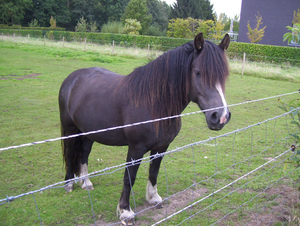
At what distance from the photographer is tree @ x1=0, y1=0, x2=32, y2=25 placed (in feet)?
138

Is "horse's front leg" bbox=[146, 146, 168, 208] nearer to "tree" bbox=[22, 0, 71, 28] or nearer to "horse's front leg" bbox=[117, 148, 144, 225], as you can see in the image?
"horse's front leg" bbox=[117, 148, 144, 225]

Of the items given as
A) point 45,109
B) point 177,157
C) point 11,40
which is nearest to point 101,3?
point 11,40

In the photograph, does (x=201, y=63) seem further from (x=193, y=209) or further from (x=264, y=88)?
(x=264, y=88)

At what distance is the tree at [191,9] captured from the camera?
3606 cm

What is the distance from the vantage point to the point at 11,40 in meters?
27.1


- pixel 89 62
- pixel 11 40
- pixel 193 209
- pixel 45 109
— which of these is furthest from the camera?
pixel 11 40

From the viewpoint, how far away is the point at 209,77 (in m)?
2.28

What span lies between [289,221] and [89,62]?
14423 millimetres

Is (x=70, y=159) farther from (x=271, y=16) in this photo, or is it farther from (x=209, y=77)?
(x=271, y=16)

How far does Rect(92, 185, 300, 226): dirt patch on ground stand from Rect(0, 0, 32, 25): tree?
162ft

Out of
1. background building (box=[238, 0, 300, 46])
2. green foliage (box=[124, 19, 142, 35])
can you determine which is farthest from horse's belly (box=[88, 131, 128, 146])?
green foliage (box=[124, 19, 142, 35])

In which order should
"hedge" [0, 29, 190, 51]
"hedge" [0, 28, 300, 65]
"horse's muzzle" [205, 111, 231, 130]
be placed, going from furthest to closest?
"hedge" [0, 29, 190, 51]
"hedge" [0, 28, 300, 65]
"horse's muzzle" [205, 111, 231, 130]

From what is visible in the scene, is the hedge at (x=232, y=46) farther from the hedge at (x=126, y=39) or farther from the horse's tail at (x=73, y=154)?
the horse's tail at (x=73, y=154)

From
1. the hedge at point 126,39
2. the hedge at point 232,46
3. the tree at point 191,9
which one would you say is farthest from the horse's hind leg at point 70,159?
the tree at point 191,9
